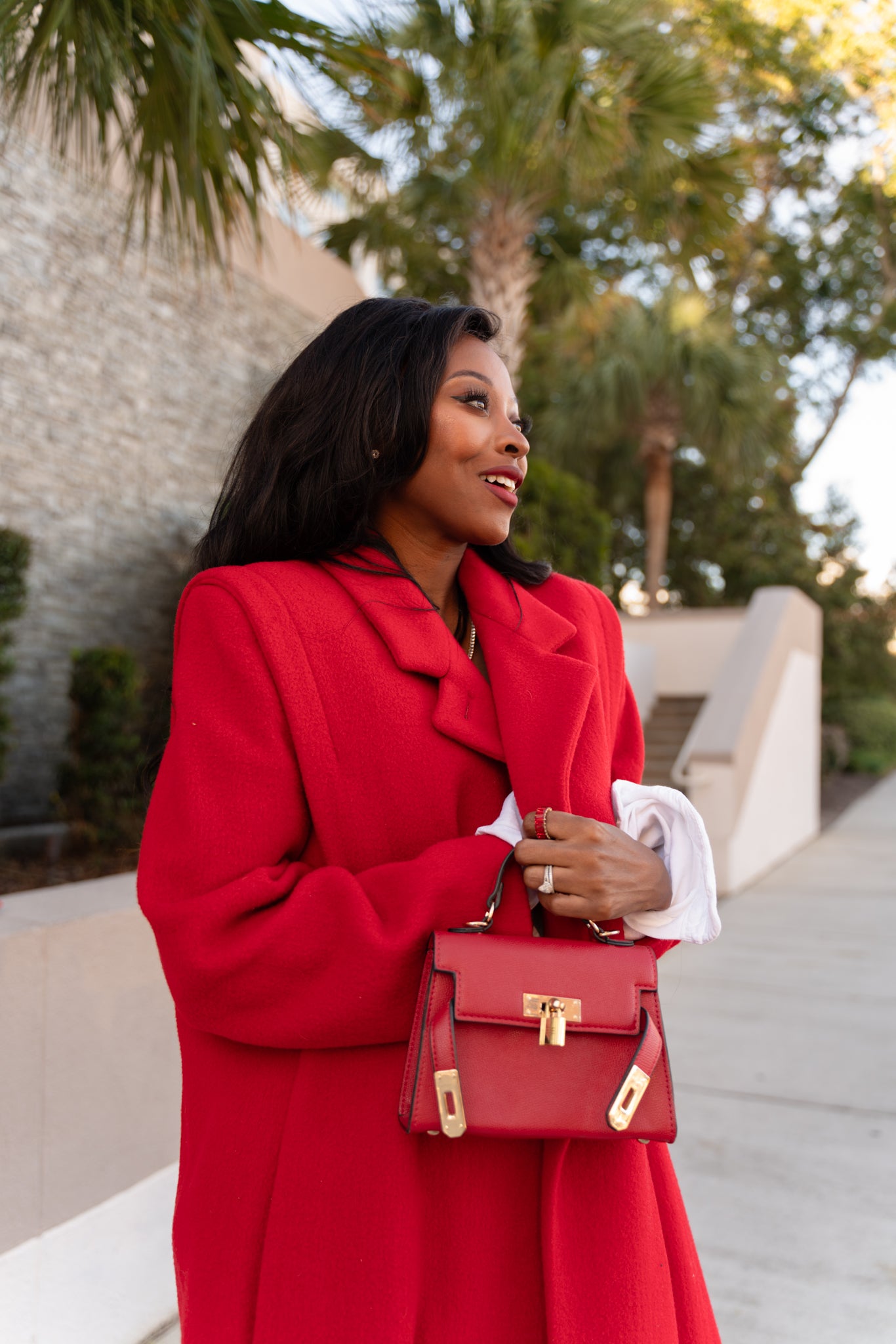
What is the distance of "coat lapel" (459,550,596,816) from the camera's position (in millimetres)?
1229

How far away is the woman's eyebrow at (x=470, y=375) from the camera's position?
1.36 meters

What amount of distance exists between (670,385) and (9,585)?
10160mm

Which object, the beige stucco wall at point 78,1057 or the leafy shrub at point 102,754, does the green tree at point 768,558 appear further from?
the beige stucco wall at point 78,1057

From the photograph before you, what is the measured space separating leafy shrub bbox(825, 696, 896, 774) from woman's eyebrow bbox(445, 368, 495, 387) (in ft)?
58.3

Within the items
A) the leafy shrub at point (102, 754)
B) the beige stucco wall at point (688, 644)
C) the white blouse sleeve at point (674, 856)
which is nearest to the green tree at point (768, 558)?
the beige stucco wall at point (688, 644)

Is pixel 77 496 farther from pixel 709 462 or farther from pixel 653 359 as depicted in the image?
pixel 709 462

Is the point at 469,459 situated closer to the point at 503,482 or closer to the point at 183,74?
the point at 503,482

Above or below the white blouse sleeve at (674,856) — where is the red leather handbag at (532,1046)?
below

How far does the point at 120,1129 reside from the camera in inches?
91.4

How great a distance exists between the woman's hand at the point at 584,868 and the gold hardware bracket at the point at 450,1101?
0.22 m

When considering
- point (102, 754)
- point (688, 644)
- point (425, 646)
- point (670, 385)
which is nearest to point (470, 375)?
point (425, 646)

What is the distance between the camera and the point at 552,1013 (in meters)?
1.09

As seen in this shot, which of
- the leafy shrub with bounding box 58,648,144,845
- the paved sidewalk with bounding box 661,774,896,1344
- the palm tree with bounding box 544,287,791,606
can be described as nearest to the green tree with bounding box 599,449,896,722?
the palm tree with bounding box 544,287,791,606

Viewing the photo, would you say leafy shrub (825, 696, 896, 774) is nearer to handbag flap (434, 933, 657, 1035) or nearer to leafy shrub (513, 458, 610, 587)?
leafy shrub (513, 458, 610, 587)
